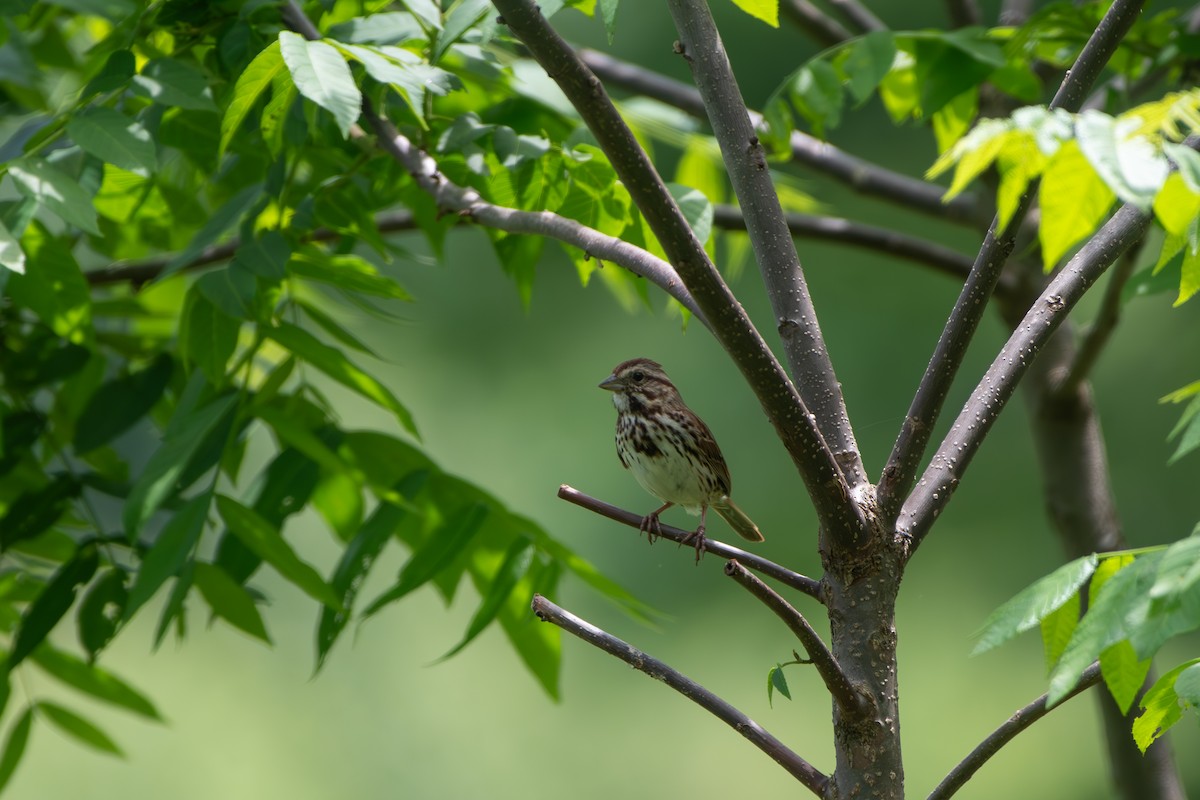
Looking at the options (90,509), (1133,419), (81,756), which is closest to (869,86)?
(90,509)

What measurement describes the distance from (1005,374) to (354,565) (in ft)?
4.50

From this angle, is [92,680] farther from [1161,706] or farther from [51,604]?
[1161,706]

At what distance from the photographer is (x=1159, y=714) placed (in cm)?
170

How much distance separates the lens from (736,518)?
3980mm

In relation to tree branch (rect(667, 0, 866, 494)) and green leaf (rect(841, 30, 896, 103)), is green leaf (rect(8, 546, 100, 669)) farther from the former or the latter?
green leaf (rect(841, 30, 896, 103))

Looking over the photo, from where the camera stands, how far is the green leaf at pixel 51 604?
8.69 ft

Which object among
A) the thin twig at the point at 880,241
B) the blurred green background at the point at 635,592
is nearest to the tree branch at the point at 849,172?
the thin twig at the point at 880,241

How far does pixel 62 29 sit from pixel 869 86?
2699 mm

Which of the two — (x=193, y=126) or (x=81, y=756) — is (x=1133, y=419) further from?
(x=81, y=756)

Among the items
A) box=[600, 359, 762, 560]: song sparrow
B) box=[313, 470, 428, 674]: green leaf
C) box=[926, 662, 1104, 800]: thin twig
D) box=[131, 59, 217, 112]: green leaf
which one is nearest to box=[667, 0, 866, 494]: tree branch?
box=[926, 662, 1104, 800]: thin twig

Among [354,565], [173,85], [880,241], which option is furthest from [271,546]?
[880,241]

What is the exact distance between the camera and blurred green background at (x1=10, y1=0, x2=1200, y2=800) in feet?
22.5

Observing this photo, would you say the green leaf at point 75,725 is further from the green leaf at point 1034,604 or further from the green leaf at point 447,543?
the green leaf at point 1034,604

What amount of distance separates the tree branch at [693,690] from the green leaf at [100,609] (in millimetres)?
1408
